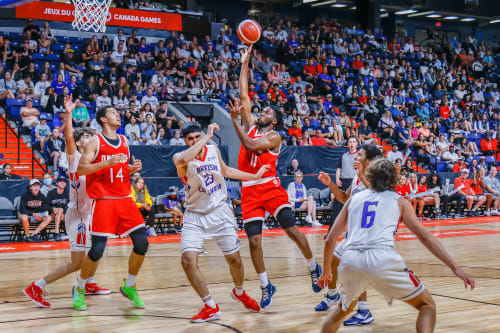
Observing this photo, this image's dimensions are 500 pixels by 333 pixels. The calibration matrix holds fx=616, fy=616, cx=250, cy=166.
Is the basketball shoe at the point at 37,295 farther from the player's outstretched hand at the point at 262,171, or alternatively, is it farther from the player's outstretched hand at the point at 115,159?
the player's outstretched hand at the point at 262,171

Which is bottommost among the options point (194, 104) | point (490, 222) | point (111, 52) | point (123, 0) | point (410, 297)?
point (490, 222)

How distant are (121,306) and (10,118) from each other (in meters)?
10.3

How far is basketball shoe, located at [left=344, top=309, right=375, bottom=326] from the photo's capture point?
5098 mm

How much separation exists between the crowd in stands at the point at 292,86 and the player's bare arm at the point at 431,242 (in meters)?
11.0

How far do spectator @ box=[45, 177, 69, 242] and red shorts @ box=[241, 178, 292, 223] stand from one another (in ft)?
24.4

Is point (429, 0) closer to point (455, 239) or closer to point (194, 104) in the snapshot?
point (194, 104)

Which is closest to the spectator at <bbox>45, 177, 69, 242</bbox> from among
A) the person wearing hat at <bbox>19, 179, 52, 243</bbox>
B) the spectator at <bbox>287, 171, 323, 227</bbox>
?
the person wearing hat at <bbox>19, 179, 52, 243</bbox>

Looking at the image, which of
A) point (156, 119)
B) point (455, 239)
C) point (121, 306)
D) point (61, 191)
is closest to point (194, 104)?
point (156, 119)

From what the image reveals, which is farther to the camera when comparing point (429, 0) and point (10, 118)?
point (429, 0)

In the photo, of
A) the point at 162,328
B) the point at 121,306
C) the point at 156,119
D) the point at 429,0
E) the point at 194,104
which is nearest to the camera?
the point at 162,328

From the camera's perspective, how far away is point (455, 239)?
1186 cm

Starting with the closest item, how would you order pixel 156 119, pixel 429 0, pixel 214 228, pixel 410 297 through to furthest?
pixel 410 297, pixel 214 228, pixel 156 119, pixel 429 0

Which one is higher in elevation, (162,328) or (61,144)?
(61,144)

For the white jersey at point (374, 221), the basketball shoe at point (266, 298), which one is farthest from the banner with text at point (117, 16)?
the white jersey at point (374, 221)
